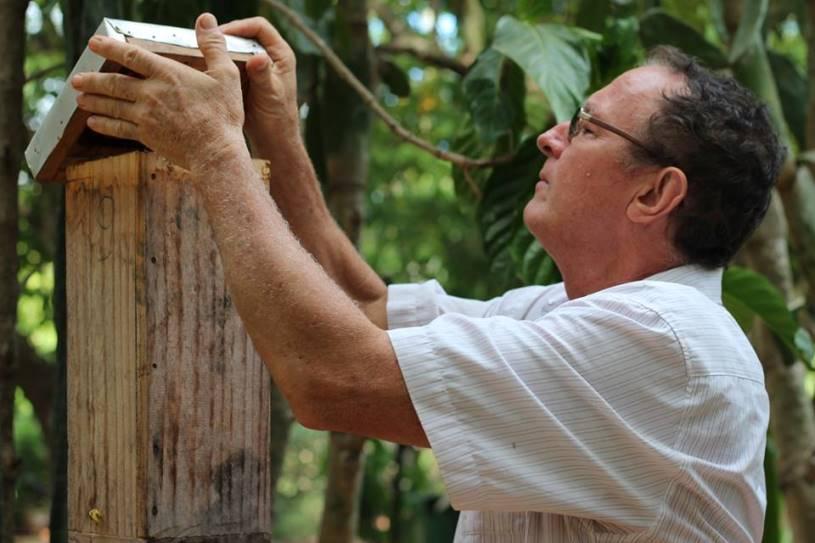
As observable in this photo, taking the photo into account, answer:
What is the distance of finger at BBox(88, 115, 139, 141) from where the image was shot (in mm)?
1461

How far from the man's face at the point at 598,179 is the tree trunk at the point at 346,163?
1.32 m

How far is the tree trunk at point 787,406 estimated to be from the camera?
3.52m

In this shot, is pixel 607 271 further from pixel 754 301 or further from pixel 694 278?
pixel 754 301

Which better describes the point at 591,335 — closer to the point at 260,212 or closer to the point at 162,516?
the point at 260,212

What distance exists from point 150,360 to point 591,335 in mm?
575

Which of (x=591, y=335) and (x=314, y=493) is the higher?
(x=591, y=335)

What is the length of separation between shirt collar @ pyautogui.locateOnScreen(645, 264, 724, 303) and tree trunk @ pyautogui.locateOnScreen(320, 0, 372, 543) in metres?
1.54

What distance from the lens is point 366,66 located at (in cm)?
324

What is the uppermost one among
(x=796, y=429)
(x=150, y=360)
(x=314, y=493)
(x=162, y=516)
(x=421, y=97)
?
(x=150, y=360)

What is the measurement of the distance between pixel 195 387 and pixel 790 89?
2892mm

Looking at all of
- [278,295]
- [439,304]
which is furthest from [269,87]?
[439,304]

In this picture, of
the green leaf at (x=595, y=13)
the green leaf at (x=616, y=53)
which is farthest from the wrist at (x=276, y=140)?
the green leaf at (x=595, y=13)

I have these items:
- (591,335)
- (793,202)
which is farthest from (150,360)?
(793,202)

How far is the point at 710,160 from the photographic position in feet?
5.88
